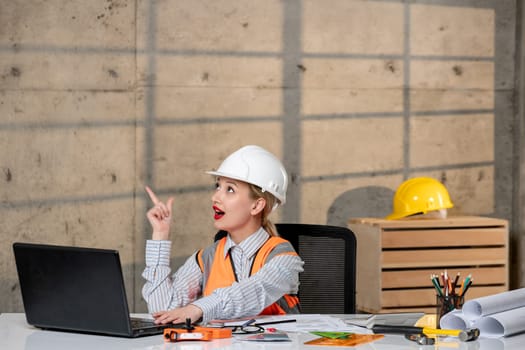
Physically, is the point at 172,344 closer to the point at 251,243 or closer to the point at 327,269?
the point at 251,243

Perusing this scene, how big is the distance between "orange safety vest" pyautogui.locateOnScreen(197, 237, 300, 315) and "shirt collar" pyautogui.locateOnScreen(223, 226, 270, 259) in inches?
0.7

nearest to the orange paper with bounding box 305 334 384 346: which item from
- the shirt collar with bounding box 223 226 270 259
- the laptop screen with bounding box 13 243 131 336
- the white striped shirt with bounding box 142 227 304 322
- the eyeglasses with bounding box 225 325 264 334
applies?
the eyeglasses with bounding box 225 325 264 334

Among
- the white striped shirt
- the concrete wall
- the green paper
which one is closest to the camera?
the green paper

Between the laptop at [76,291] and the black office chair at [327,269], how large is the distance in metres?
0.94

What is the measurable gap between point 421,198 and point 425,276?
18.3 inches

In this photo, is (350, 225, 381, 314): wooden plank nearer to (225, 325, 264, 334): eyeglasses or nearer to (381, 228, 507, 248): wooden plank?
(381, 228, 507, 248): wooden plank

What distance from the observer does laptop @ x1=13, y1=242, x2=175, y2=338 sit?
7.78 feet

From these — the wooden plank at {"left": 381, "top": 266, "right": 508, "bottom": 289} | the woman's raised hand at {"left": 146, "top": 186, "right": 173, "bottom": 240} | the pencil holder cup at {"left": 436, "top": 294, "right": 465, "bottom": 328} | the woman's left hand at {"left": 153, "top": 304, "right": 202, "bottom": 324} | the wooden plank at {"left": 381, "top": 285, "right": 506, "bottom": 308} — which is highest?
the woman's raised hand at {"left": 146, "top": 186, "right": 173, "bottom": 240}

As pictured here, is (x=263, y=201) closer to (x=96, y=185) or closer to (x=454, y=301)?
(x=454, y=301)

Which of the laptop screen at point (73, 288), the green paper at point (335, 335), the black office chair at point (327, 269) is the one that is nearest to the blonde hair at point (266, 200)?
the black office chair at point (327, 269)

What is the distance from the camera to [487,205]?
19.1 ft

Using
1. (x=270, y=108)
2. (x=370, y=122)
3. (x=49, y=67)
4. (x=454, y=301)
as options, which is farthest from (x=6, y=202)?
(x=454, y=301)

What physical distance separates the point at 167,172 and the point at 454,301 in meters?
2.95

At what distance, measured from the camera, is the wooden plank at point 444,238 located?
4.99m
